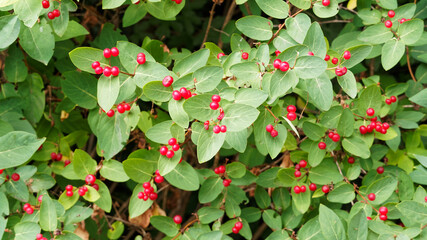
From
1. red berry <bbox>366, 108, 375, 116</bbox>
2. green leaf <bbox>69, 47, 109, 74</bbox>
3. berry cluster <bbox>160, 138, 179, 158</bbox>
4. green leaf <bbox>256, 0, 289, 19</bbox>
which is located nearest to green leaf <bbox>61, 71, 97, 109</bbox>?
green leaf <bbox>69, 47, 109, 74</bbox>

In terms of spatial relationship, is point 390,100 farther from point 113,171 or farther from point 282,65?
point 113,171

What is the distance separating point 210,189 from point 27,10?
996mm

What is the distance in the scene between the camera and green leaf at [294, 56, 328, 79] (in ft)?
5.02

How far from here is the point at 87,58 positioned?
170 cm

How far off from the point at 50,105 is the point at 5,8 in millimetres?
615

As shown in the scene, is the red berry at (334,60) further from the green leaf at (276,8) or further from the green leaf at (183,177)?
the green leaf at (183,177)

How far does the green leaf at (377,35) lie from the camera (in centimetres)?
205

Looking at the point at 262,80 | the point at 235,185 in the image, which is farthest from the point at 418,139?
the point at 262,80

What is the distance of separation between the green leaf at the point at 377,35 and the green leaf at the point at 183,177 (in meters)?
0.93

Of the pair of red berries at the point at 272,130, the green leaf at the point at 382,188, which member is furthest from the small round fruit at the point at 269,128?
the green leaf at the point at 382,188

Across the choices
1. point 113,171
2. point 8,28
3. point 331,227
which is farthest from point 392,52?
point 8,28

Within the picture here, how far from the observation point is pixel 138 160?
1.90 m

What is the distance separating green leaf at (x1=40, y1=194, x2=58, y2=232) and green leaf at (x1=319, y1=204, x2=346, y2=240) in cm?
97

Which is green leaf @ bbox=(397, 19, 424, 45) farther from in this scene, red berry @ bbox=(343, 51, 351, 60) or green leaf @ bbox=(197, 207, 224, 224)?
green leaf @ bbox=(197, 207, 224, 224)
